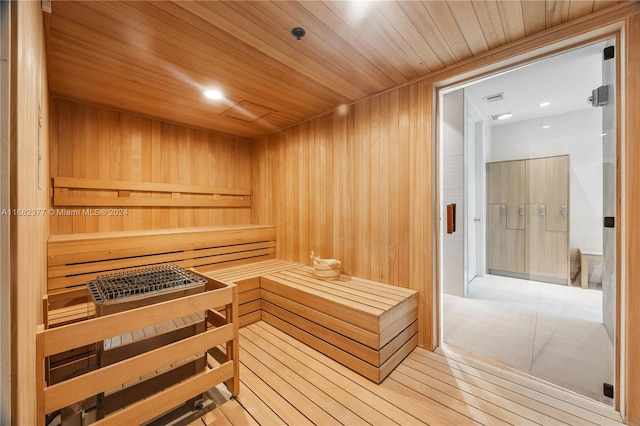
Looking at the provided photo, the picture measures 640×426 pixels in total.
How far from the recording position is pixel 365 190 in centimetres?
272

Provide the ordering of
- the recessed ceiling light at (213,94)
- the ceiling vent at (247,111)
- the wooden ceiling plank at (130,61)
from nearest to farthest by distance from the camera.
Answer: the wooden ceiling plank at (130,61) → the recessed ceiling light at (213,94) → the ceiling vent at (247,111)

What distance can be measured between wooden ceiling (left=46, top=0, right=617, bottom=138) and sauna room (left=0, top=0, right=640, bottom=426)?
2cm

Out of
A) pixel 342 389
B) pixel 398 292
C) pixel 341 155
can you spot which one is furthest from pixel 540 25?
pixel 342 389

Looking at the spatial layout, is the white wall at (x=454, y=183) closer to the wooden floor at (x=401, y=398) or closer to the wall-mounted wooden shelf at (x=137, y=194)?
the wooden floor at (x=401, y=398)

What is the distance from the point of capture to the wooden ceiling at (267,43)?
4.97ft

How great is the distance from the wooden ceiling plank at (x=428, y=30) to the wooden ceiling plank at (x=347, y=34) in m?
0.31

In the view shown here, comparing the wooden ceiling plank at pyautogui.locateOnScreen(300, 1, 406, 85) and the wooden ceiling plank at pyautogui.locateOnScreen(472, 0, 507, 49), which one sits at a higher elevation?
the wooden ceiling plank at pyautogui.locateOnScreen(472, 0, 507, 49)

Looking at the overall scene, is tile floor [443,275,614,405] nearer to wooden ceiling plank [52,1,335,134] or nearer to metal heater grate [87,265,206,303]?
metal heater grate [87,265,206,303]

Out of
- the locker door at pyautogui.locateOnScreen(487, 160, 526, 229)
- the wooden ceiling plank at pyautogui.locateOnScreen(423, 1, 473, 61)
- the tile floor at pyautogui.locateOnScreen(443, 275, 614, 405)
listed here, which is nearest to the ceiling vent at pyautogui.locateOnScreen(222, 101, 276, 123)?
the wooden ceiling plank at pyautogui.locateOnScreen(423, 1, 473, 61)

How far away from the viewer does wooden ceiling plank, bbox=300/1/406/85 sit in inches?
59.3

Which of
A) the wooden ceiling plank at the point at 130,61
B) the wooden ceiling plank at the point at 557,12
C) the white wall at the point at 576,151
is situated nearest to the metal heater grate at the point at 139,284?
the wooden ceiling plank at the point at 130,61

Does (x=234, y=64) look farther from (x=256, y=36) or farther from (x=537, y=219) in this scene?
(x=537, y=219)

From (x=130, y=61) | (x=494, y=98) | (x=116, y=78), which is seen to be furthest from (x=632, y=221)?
(x=116, y=78)

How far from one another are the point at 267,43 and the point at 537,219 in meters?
4.25
